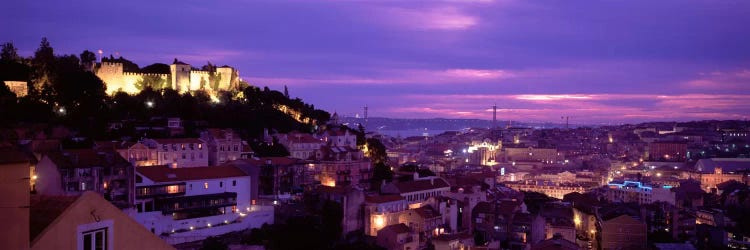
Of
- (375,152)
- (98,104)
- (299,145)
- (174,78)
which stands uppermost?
(174,78)

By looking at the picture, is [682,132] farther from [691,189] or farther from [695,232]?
[695,232]

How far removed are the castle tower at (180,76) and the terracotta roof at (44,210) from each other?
1144 inches

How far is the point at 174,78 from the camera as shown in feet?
103

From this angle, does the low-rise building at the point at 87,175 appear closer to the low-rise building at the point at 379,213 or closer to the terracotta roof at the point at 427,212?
the low-rise building at the point at 379,213

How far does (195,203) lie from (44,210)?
15310 millimetres

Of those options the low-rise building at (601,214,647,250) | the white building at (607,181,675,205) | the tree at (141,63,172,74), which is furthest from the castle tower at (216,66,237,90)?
the white building at (607,181,675,205)

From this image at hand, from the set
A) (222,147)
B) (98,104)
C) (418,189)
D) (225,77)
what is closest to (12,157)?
(222,147)

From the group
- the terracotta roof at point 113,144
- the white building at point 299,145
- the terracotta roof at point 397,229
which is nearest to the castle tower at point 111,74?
the white building at point 299,145

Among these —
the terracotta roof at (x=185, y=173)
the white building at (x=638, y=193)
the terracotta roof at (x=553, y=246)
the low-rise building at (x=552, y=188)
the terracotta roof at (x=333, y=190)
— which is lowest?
the low-rise building at (x=552, y=188)

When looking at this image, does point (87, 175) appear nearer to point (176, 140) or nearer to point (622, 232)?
point (176, 140)

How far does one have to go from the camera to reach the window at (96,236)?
3.03 metres

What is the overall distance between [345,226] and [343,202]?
709 millimetres

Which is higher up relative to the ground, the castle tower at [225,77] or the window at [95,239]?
the castle tower at [225,77]

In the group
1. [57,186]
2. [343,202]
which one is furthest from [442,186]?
[57,186]
